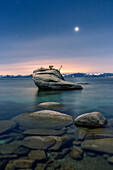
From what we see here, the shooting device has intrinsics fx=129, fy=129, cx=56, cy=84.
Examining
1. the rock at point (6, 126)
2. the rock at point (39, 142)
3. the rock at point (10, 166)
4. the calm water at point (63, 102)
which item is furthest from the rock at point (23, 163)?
the calm water at point (63, 102)

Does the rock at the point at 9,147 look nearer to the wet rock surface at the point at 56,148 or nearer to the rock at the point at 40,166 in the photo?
the wet rock surface at the point at 56,148

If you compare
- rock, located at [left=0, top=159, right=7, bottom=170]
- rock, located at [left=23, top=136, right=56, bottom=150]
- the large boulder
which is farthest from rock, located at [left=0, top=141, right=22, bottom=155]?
the large boulder

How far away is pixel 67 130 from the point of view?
779 centimetres

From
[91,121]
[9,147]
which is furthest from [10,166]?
[91,121]

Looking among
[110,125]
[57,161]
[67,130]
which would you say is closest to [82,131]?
[67,130]

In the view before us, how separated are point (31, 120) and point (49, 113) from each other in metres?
1.46

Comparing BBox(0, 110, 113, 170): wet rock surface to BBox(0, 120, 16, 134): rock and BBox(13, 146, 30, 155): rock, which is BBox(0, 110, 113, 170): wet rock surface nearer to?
BBox(13, 146, 30, 155): rock

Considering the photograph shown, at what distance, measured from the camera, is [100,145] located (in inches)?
233

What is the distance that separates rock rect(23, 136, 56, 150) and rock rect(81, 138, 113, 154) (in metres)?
1.56

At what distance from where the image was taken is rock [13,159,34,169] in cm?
474

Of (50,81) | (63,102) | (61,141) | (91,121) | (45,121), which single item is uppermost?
(50,81)

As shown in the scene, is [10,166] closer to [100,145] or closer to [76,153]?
[76,153]

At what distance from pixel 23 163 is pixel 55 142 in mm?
1879

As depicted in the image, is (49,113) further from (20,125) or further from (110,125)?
(110,125)
